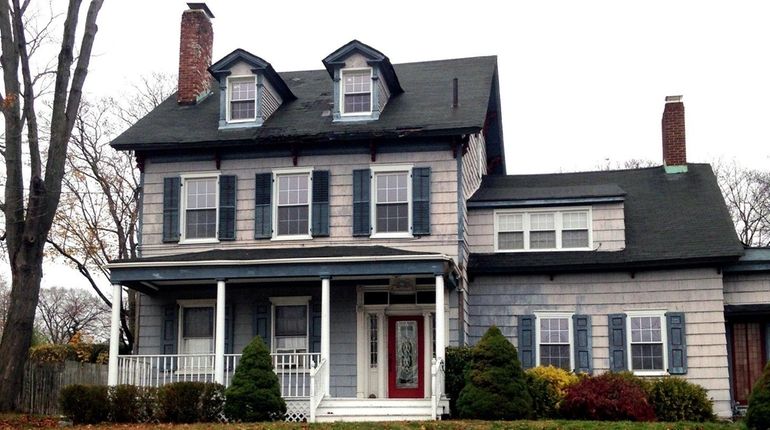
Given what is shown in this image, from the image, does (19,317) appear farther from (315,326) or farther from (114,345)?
(315,326)

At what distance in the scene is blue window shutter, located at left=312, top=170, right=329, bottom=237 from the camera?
896 inches

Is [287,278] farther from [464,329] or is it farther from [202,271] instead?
[464,329]

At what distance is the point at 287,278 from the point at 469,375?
4.91 metres

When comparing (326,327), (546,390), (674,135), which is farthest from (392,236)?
(674,135)

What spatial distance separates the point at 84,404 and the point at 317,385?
4.62m

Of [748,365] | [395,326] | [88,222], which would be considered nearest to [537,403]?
[395,326]

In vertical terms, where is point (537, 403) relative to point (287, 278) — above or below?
below

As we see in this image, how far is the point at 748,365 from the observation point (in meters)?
22.9

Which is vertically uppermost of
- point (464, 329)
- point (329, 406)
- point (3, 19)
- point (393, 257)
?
point (3, 19)

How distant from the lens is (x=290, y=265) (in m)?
21.0

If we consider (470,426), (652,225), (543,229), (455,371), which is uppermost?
(652,225)

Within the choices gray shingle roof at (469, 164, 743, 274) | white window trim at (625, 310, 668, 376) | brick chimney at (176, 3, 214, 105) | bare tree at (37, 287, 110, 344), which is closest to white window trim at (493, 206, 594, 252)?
gray shingle roof at (469, 164, 743, 274)

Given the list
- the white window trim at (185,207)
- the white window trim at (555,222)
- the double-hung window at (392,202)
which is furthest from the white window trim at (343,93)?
the white window trim at (555,222)

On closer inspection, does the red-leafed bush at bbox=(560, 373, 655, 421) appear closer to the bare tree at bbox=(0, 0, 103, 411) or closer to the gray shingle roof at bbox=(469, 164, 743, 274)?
the gray shingle roof at bbox=(469, 164, 743, 274)
